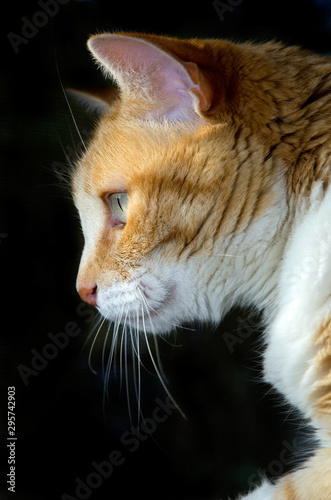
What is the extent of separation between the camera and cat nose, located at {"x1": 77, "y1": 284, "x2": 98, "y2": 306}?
2.71 feet

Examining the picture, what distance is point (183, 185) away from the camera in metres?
0.75

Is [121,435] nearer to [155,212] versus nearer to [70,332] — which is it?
[70,332]

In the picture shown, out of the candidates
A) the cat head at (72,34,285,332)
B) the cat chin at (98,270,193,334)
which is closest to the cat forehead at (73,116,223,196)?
the cat head at (72,34,285,332)

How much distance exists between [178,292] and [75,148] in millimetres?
332

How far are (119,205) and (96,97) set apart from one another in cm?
23

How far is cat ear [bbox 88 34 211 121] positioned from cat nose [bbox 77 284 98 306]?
29 cm

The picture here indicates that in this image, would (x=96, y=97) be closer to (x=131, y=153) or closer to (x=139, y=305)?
(x=131, y=153)

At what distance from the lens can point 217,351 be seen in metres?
1.09

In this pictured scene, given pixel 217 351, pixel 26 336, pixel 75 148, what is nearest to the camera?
pixel 26 336

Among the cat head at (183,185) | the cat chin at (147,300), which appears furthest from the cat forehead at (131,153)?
the cat chin at (147,300)

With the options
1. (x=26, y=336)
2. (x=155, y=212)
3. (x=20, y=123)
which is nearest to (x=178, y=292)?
(x=155, y=212)

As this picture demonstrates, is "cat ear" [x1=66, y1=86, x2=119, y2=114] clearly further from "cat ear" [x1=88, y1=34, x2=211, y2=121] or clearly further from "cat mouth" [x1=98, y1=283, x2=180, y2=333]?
"cat mouth" [x1=98, y1=283, x2=180, y2=333]

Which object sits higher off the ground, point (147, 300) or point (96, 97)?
point (96, 97)

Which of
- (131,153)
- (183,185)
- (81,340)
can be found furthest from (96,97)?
(81,340)
